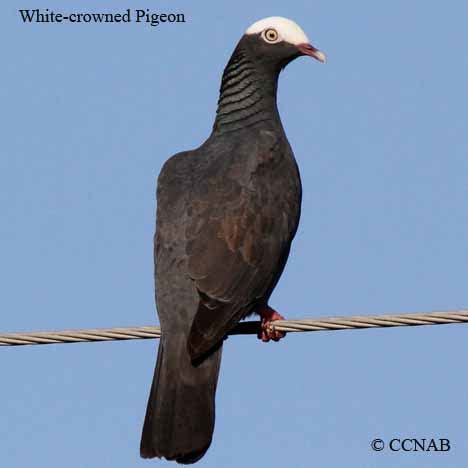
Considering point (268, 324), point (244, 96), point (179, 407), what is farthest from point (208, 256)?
point (244, 96)

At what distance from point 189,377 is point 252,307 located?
0.68 m

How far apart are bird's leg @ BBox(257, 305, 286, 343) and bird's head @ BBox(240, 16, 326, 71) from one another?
2044mm

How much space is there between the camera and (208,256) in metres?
7.96

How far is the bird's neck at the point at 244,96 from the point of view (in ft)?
30.9

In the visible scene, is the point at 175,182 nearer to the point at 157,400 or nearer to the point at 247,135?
the point at 247,135

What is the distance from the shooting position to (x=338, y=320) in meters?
6.70

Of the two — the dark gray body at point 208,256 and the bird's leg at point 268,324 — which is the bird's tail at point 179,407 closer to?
the dark gray body at point 208,256

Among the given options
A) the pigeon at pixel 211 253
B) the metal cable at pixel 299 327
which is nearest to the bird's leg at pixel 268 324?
the pigeon at pixel 211 253

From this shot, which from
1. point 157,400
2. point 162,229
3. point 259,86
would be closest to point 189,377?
point 157,400

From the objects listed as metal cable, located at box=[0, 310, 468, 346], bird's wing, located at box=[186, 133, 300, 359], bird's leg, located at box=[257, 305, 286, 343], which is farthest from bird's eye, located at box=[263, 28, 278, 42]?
metal cable, located at box=[0, 310, 468, 346]

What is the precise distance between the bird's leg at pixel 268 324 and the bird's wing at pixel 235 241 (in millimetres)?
114

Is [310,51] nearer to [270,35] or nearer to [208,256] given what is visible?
[270,35]

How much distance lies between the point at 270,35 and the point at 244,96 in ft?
1.63

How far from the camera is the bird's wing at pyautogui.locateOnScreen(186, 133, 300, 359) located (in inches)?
306
